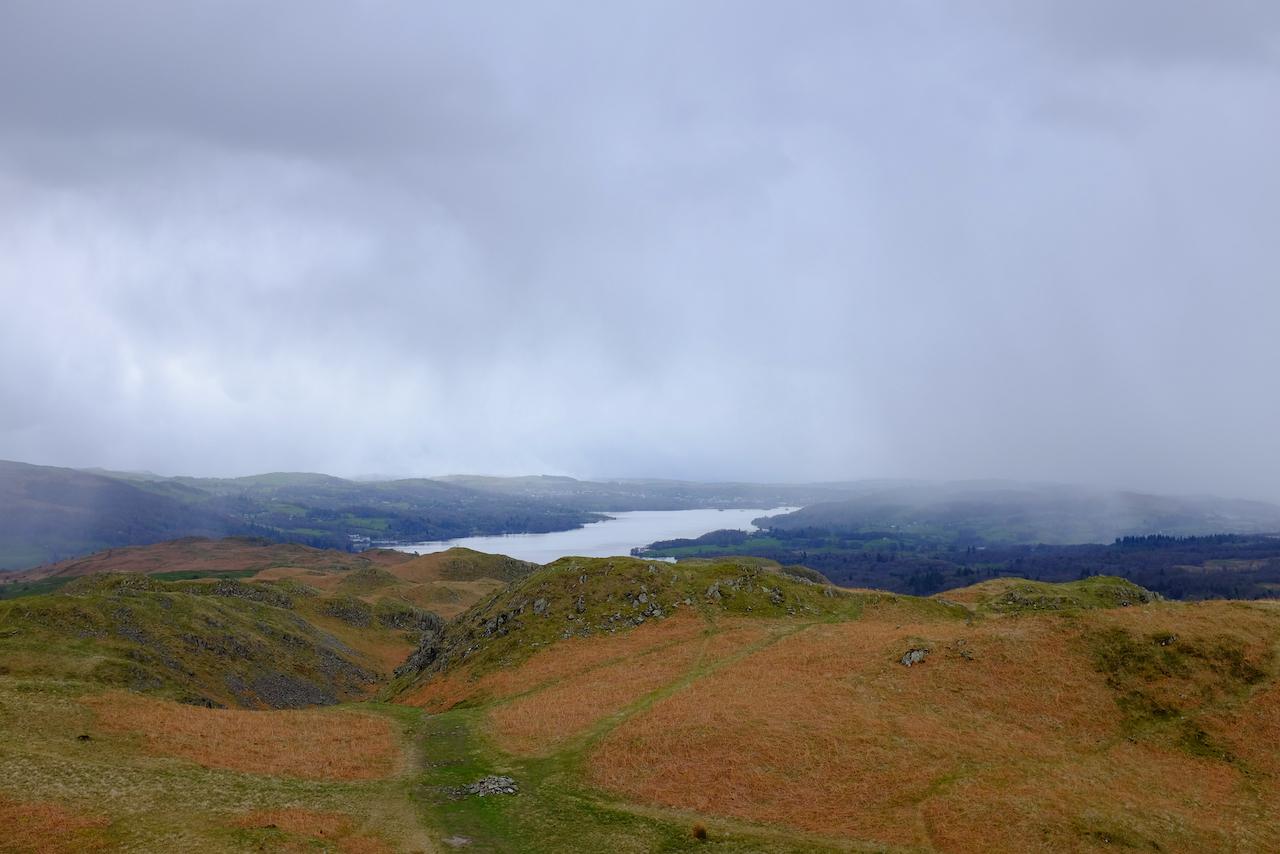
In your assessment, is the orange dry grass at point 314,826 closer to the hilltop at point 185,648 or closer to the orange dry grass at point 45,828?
the orange dry grass at point 45,828

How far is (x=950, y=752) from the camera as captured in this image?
37.4 m

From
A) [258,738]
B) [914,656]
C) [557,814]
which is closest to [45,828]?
[258,738]

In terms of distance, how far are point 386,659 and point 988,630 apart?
345 feet

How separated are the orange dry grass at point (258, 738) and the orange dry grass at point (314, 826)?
7636 mm

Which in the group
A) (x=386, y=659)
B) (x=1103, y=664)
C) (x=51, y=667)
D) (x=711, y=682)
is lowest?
(x=386, y=659)

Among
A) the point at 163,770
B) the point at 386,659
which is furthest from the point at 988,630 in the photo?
the point at 386,659

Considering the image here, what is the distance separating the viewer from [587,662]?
6425 cm

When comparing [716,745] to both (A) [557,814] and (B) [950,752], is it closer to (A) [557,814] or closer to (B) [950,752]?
(A) [557,814]

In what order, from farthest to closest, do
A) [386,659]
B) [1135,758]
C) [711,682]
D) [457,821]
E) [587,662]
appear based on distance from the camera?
[386,659] → [587,662] → [711,682] → [1135,758] → [457,821]

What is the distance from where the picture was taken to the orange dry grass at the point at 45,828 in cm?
2612

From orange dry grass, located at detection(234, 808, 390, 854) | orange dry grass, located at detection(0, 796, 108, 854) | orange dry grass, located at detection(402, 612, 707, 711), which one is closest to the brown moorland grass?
orange dry grass, located at detection(234, 808, 390, 854)

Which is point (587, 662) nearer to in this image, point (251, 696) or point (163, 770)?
point (163, 770)

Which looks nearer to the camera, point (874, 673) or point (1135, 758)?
point (1135, 758)

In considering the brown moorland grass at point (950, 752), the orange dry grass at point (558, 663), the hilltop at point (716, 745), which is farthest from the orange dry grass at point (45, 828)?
the orange dry grass at point (558, 663)
